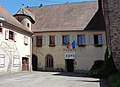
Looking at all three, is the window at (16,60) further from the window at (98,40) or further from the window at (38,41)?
the window at (98,40)

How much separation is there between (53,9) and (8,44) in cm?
1351

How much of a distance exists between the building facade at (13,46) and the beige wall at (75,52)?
74.1 inches

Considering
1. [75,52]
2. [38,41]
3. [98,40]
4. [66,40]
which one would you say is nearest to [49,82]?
[75,52]

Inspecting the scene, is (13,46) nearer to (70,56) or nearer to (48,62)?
(48,62)

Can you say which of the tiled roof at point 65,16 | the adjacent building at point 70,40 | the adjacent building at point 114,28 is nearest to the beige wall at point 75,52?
the adjacent building at point 70,40

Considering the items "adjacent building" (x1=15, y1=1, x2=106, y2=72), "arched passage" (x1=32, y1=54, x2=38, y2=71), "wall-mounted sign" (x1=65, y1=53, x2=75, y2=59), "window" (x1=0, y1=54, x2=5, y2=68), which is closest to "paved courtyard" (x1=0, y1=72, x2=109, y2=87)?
"window" (x1=0, y1=54, x2=5, y2=68)

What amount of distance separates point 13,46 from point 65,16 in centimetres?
1077

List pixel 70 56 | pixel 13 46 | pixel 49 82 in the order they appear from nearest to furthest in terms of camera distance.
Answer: pixel 49 82, pixel 13 46, pixel 70 56

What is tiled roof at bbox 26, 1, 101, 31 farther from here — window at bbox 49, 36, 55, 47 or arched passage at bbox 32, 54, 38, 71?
arched passage at bbox 32, 54, 38, 71

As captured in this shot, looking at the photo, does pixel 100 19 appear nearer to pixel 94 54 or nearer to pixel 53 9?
pixel 94 54

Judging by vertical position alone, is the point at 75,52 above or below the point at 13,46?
below

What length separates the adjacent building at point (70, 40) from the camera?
88.0ft

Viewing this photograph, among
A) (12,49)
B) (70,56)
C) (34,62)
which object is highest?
(12,49)

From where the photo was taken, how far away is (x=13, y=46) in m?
22.9
